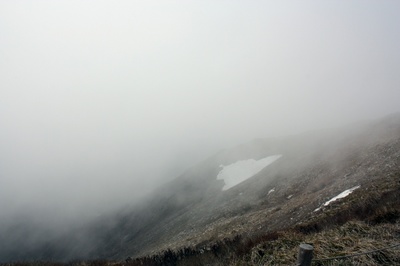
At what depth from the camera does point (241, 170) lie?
77250 mm

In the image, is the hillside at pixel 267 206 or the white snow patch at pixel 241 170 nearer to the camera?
the hillside at pixel 267 206

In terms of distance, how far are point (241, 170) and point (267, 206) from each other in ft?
116

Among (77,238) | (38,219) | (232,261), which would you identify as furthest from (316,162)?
(38,219)

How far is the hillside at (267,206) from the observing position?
1530 centimetres

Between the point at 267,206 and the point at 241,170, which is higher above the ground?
the point at 267,206

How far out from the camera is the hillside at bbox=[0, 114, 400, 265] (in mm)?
15297

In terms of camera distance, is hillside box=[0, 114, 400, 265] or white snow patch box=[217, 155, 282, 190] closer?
hillside box=[0, 114, 400, 265]

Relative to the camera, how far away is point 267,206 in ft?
137

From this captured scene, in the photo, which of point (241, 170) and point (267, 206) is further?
point (241, 170)

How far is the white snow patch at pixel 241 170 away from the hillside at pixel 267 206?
6.52 feet

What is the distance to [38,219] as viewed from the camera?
547 ft

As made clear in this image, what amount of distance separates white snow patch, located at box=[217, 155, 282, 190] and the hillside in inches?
78.2

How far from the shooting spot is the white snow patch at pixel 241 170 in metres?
72.1

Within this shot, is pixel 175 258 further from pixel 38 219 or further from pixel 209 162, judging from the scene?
pixel 38 219
